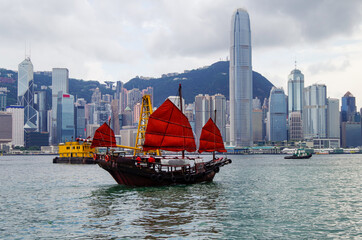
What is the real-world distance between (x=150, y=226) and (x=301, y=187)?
101 ft

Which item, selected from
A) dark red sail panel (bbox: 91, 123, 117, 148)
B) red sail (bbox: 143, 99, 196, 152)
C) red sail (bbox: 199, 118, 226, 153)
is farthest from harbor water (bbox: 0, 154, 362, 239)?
dark red sail panel (bbox: 91, 123, 117, 148)

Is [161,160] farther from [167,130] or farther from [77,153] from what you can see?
[77,153]

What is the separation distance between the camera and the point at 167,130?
52531mm

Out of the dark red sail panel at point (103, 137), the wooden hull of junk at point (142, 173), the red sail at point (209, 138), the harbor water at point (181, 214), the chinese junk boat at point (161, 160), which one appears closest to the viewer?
the harbor water at point (181, 214)

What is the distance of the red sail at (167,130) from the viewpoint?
51.7 m

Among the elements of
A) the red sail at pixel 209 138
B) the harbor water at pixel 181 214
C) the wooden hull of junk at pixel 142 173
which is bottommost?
the harbor water at pixel 181 214

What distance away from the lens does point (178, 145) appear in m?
53.5

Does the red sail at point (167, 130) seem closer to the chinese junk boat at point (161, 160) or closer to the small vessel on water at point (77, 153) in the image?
the chinese junk boat at point (161, 160)

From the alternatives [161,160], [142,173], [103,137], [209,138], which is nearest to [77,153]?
[103,137]

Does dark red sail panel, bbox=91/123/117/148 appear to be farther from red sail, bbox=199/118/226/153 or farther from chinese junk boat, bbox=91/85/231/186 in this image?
red sail, bbox=199/118/226/153

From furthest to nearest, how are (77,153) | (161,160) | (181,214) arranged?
(77,153), (161,160), (181,214)

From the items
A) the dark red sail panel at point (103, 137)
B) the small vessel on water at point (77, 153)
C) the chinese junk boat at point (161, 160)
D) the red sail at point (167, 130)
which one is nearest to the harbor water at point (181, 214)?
the chinese junk boat at point (161, 160)

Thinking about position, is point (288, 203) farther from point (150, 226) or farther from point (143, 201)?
point (150, 226)

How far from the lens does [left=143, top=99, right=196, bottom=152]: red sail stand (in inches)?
2035
